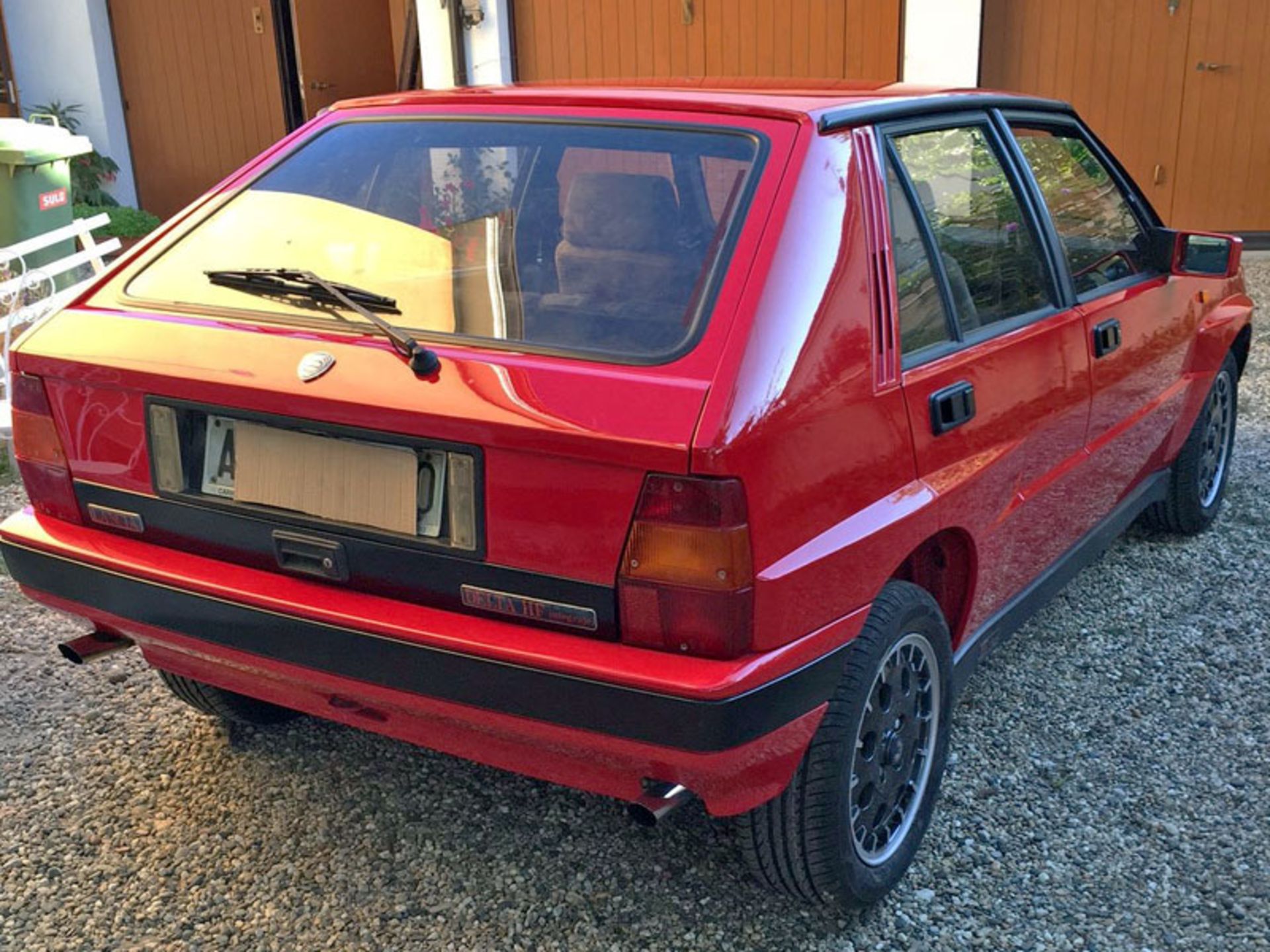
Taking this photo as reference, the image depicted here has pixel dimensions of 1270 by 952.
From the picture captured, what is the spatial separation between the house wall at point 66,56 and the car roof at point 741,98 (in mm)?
9278

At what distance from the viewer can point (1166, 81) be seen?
28.7 feet

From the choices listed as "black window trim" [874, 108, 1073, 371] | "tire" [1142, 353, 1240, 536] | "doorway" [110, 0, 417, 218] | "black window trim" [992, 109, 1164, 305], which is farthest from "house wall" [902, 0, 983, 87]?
"black window trim" [874, 108, 1073, 371]

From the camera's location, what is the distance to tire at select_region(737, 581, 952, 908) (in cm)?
232

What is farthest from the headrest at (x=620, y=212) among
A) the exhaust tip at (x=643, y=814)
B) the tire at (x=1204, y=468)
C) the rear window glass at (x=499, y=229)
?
the tire at (x=1204, y=468)

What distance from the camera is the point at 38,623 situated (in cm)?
388

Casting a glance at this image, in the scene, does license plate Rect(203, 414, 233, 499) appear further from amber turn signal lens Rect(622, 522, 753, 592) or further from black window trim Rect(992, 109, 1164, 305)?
black window trim Rect(992, 109, 1164, 305)

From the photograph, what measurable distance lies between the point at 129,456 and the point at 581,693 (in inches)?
40.2

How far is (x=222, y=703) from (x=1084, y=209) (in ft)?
8.25

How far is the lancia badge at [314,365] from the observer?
2256 millimetres

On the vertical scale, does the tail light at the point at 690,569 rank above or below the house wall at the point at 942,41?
below

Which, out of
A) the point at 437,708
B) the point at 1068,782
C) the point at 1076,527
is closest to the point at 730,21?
the point at 1076,527

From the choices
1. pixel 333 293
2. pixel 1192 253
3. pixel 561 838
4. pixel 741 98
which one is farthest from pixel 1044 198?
pixel 561 838

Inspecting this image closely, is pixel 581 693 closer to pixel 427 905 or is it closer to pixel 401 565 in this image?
pixel 401 565

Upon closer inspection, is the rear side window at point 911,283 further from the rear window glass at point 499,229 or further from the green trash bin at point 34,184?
the green trash bin at point 34,184
